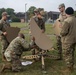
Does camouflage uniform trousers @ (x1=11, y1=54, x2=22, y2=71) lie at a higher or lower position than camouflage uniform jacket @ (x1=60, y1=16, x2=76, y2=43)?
lower

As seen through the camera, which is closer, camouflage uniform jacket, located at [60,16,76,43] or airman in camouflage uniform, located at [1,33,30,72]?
camouflage uniform jacket, located at [60,16,76,43]

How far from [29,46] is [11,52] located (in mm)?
645

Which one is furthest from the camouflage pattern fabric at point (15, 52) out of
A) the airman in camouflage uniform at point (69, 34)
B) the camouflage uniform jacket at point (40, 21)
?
the camouflage uniform jacket at point (40, 21)

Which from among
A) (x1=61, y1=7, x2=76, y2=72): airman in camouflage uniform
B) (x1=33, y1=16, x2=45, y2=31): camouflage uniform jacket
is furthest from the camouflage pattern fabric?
(x1=33, y1=16, x2=45, y2=31): camouflage uniform jacket

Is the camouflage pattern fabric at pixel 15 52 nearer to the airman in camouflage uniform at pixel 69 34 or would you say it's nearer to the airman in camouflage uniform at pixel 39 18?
the airman in camouflage uniform at pixel 69 34

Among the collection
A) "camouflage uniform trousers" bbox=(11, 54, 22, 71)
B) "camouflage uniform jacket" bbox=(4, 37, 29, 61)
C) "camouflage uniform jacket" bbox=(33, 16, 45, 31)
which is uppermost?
"camouflage uniform jacket" bbox=(33, 16, 45, 31)

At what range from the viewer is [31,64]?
1062 cm

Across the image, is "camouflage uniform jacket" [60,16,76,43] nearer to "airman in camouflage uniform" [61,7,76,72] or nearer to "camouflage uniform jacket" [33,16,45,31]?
"airman in camouflage uniform" [61,7,76,72]

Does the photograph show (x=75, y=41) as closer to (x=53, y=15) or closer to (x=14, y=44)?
(x=14, y=44)

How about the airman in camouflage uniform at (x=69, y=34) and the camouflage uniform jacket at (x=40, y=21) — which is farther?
the camouflage uniform jacket at (x=40, y=21)

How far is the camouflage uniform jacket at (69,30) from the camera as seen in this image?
8844mm

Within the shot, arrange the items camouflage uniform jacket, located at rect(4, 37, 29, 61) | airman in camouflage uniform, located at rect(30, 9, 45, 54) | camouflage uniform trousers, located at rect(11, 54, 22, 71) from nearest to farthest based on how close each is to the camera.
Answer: camouflage uniform jacket, located at rect(4, 37, 29, 61)
camouflage uniform trousers, located at rect(11, 54, 22, 71)
airman in camouflage uniform, located at rect(30, 9, 45, 54)

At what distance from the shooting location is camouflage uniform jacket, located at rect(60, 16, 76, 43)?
8844 mm

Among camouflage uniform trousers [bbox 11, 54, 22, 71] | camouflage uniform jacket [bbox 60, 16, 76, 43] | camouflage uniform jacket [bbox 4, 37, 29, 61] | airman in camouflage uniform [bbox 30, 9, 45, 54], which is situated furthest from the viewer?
airman in camouflage uniform [bbox 30, 9, 45, 54]
